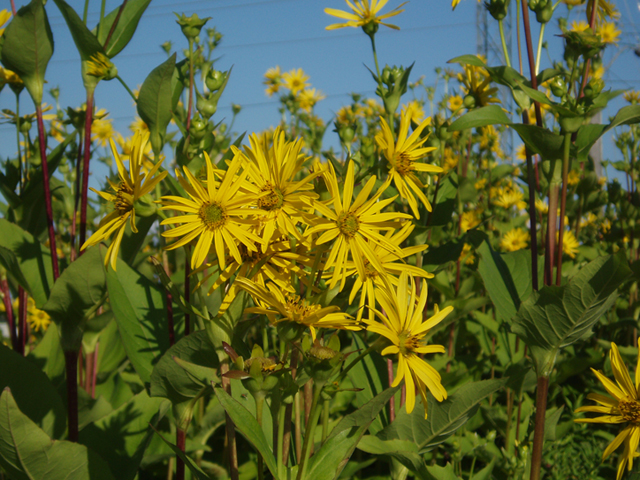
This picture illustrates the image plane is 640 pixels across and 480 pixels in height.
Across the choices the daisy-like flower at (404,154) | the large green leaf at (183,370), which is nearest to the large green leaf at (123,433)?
the large green leaf at (183,370)

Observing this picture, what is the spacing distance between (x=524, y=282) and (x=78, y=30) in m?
1.35

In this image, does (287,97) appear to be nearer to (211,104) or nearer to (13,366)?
(211,104)

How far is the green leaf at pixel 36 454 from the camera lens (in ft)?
2.85

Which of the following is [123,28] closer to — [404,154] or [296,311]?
[404,154]

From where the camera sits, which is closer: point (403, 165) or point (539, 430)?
point (403, 165)

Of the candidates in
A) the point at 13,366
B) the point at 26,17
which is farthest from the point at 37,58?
the point at 13,366

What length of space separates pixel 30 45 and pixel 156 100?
32cm

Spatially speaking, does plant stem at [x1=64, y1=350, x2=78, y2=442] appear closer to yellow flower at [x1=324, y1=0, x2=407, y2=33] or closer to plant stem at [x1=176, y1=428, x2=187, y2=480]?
plant stem at [x1=176, y1=428, x2=187, y2=480]

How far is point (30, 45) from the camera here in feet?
3.70

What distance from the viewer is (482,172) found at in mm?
3342

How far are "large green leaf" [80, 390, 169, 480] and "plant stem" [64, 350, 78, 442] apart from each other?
8 centimetres

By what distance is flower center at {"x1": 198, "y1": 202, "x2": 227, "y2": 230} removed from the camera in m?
0.75

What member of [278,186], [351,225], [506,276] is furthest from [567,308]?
[278,186]

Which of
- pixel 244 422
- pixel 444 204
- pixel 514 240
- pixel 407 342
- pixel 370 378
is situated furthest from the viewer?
pixel 514 240
